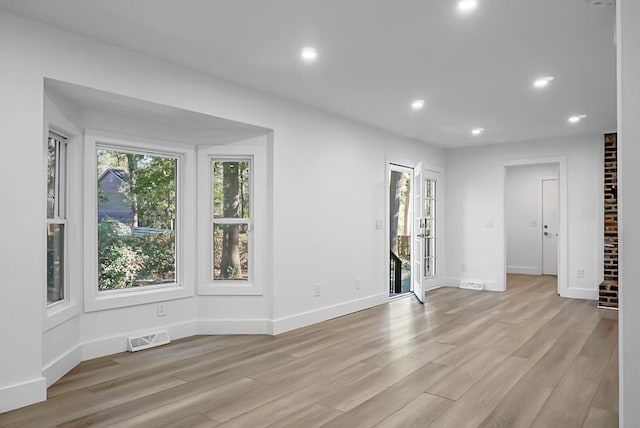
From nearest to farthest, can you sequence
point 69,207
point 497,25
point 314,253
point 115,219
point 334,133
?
point 497,25
point 69,207
point 115,219
point 314,253
point 334,133

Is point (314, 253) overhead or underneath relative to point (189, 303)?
overhead

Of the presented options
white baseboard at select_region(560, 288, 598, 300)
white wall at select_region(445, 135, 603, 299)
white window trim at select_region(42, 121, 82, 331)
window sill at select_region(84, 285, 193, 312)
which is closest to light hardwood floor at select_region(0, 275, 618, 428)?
window sill at select_region(84, 285, 193, 312)

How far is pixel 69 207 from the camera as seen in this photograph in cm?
351

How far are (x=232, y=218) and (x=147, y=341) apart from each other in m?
1.44

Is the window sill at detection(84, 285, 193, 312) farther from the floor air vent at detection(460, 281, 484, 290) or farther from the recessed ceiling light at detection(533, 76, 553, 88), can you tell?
the floor air vent at detection(460, 281, 484, 290)

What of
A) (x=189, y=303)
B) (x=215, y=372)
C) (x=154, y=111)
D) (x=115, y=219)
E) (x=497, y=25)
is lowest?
(x=215, y=372)

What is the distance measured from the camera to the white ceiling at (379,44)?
268 cm

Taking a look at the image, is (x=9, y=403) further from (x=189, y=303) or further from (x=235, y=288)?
(x=235, y=288)

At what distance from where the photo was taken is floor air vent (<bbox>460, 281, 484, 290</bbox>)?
7.27 meters

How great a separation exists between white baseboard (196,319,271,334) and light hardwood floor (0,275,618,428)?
5.7 inches

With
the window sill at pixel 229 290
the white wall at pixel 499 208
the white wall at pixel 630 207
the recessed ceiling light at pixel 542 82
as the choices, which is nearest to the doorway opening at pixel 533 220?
the white wall at pixel 499 208

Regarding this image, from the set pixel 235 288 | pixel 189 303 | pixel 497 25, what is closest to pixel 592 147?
pixel 497 25

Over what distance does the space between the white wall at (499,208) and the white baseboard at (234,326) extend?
171 inches

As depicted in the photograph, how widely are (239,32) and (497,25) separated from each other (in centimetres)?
177
